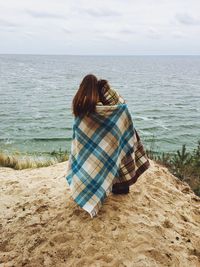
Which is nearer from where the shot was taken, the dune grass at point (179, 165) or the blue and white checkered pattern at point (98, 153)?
the blue and white checkered pattern at point (98, 153)

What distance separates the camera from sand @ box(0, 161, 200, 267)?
4062 millimetres

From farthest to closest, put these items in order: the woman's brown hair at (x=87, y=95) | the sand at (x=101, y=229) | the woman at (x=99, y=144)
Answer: the woman at (x=99, y=144)
the woman's brown hair at (x=87, y=95)
the sand at (x=101, y=229)

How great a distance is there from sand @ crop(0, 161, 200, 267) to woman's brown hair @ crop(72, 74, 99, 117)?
1.44 metres

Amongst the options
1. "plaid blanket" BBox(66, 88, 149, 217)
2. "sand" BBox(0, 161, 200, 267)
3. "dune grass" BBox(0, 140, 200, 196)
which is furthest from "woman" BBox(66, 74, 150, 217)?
"dune grass" BBox(0, 140, 200, 196)

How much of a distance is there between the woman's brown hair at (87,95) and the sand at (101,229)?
144 centimetres

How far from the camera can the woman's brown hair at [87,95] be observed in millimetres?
4512

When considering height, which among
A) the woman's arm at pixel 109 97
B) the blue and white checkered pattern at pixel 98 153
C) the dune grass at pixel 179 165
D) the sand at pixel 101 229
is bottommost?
the dune grass at pixel 179 165

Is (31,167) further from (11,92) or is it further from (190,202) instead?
(11,92)

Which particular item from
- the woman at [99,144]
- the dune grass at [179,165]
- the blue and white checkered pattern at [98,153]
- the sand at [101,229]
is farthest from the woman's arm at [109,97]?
the dune grass at [179,165]

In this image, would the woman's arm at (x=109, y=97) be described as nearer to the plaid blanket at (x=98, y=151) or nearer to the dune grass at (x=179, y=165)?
the plaid blanket at (x=98, y=151)

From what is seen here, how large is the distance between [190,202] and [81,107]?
8.66ft

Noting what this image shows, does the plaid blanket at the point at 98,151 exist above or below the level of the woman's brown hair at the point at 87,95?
below

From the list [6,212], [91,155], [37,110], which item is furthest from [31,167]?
[37,110]

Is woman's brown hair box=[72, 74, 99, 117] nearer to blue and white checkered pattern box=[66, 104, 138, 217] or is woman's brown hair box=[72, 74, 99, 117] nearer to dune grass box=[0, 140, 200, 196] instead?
blue and white checkered pattern box=[66, 104, 138, 217]
